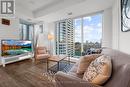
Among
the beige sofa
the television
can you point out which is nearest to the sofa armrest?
the beige sofa

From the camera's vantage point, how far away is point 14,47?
495cm

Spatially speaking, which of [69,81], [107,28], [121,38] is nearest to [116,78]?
[69,81]

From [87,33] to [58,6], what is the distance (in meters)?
2.06

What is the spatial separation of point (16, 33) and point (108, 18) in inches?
175

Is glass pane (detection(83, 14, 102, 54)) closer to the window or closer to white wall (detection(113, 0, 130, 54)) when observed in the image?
white wall (detection(113, 0, 130, 54))

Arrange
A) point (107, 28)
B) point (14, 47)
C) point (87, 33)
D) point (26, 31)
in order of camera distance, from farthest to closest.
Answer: point (26, 31), point (87, 33), point (14, 47), point (107, 28)

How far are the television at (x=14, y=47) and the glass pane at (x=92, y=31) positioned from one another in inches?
118

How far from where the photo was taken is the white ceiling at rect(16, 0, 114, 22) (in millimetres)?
3868

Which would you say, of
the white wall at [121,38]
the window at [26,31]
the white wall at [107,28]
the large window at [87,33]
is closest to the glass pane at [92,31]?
the large window at [87,33]

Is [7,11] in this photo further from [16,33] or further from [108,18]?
[108,18]

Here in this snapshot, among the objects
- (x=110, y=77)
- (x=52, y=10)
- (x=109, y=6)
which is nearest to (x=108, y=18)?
(x=109, y=6)

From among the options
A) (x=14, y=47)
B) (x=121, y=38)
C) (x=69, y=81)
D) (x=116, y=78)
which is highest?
(x=121, y=38)

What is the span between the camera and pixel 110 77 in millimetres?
1262

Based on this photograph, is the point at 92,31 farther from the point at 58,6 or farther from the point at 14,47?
the point at 14,47
